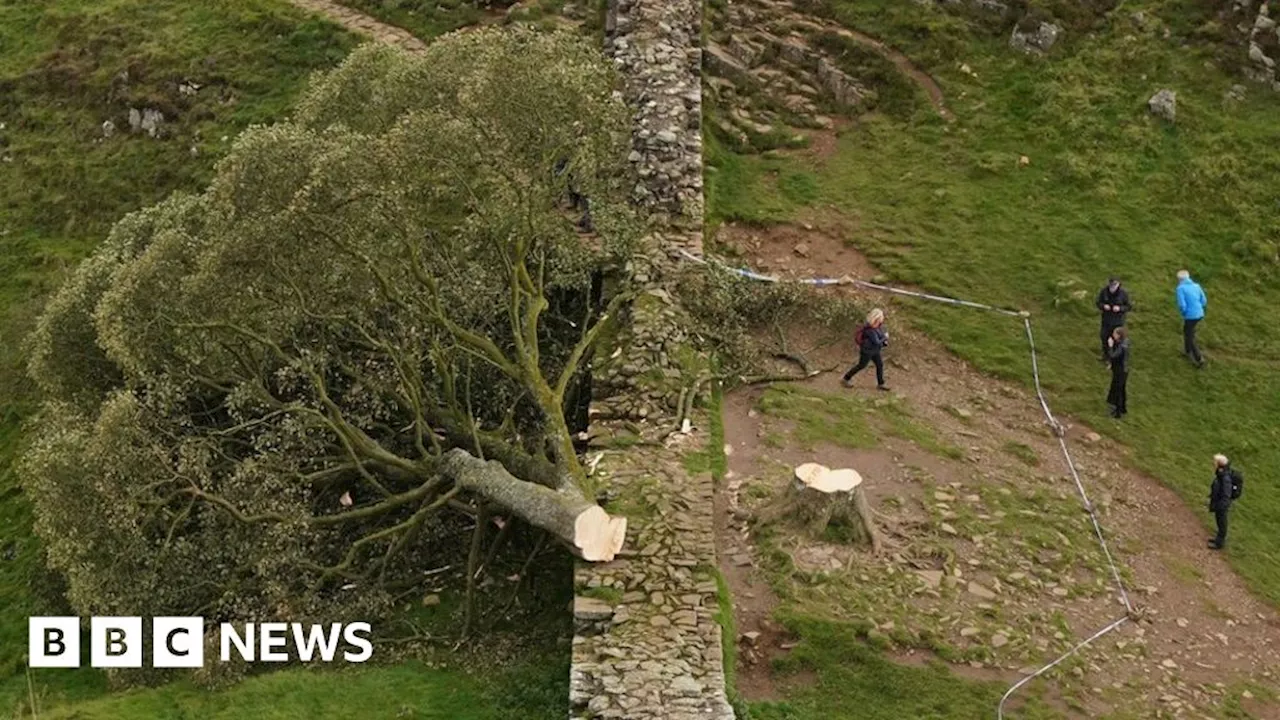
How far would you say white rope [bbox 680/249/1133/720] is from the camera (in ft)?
59.5

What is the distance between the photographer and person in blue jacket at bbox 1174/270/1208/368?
24.9 metres

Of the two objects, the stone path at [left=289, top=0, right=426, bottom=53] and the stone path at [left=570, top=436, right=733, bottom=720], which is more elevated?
the stone path at [left=289, top=0, right=426, bottom=53]

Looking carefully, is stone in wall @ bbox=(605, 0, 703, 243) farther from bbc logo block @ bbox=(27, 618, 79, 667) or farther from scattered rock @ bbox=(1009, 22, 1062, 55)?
bbc logo block @ bbox=(27, 618, 79, 667)

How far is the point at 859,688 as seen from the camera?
17.6m

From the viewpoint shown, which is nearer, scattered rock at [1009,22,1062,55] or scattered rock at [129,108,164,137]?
scattered rock at [1009,22,1062,55]

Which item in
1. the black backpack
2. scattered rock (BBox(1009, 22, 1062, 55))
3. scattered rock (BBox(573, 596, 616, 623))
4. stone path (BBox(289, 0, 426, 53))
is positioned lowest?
scattered rock (BBox(573, 596, 616, 623))

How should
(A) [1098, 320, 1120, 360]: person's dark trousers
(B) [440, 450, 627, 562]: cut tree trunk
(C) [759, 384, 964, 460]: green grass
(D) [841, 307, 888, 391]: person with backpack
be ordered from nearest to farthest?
(B) [440, 450, 627, 562]: cut tree trunk, (C) [759, 384, 964, 460]: green grass, (D) [841, 307, 888, 391]: person with backpack, (A) [1098, 320, 1120, 360]: person's dark trousers

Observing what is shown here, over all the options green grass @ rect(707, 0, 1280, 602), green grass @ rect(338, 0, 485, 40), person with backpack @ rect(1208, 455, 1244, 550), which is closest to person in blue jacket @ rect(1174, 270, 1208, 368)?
green grass @ rect(707, 0, 1280, 602)

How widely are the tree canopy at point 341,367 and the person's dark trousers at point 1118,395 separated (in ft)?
35.4

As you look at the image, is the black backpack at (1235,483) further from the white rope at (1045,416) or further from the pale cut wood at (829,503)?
the pale cut wood at (829,503)

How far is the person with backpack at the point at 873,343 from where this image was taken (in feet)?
79.5

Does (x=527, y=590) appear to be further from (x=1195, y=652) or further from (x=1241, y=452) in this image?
(x=1241, y=452)

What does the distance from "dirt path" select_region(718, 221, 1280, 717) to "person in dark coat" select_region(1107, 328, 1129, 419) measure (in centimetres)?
97

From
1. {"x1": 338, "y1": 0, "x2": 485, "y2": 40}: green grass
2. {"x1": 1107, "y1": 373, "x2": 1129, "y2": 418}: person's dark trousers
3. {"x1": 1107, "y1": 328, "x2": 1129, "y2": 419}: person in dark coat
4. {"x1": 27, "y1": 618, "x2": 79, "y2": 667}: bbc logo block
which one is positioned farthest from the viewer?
{"x1": 338, "y1": 0, "x2": 485, "y2": 40}: green grass
